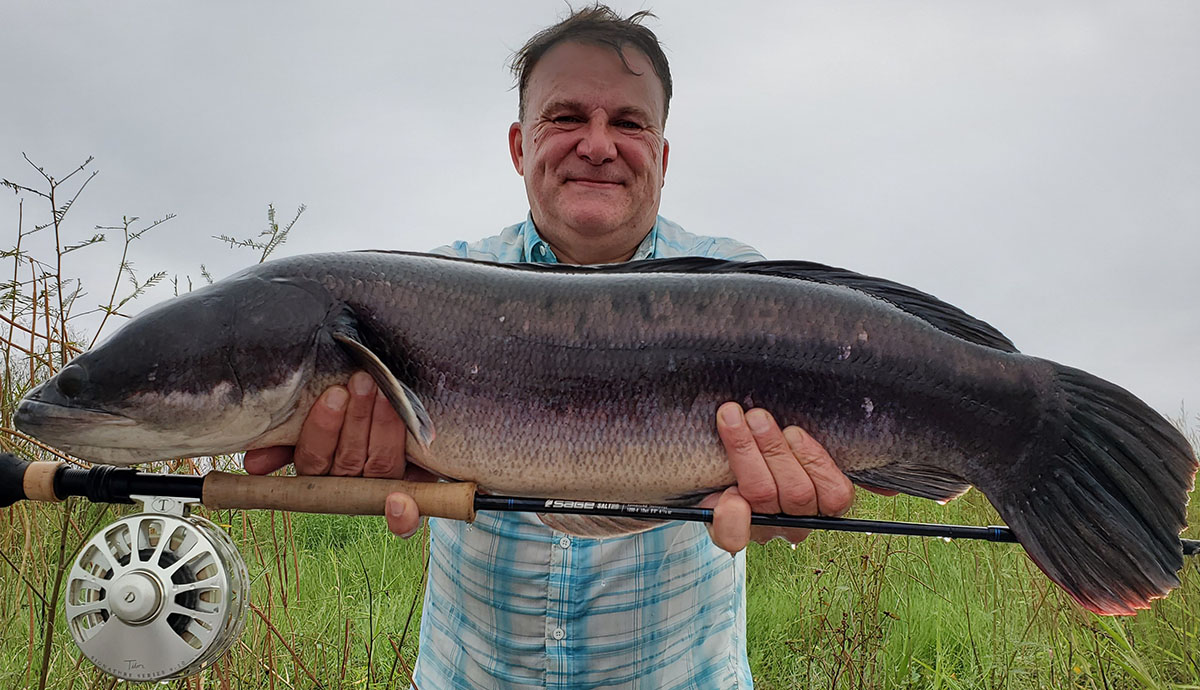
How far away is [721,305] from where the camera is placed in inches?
84.3

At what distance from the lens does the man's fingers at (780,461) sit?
202cm

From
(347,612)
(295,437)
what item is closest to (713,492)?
(295,437)

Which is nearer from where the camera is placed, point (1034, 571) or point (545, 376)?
point (545, 376)

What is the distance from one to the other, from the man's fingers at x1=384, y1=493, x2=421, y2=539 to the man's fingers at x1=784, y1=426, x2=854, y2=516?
967mm

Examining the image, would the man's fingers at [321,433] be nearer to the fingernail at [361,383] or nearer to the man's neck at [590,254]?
the fingernail at [361,383]

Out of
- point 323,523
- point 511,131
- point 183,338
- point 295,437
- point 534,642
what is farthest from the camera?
point 323,523

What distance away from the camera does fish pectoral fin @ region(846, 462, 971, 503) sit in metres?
2.06

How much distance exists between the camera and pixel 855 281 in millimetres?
2211

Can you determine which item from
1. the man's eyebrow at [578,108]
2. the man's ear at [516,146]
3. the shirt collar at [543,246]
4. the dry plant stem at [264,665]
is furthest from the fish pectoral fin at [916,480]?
the dry plant stem at [264,665]

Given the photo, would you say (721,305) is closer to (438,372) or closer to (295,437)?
(438,372)

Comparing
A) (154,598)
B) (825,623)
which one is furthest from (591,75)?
(825,623)

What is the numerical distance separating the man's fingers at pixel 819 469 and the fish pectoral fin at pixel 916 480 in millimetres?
75

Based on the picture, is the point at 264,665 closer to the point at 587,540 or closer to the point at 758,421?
the point at 587,540

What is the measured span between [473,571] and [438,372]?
0.86m
